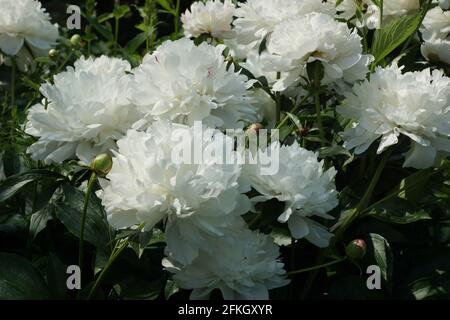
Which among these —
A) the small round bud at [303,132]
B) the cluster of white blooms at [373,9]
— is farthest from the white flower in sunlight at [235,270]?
the cluster of white blooms at [373,9]

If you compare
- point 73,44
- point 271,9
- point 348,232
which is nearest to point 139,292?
point 348,232

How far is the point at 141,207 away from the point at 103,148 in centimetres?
30

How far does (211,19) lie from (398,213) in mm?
706

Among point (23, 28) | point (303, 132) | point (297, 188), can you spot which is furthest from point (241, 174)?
point (23, 28)

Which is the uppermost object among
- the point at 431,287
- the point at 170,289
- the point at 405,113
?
the point at 405,113

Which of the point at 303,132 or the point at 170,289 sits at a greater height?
the point at 303,132

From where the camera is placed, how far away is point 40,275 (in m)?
1.27

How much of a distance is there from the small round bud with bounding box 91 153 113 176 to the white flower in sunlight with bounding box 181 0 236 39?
2.50ft

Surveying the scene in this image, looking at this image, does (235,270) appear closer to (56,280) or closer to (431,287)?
(56,280)

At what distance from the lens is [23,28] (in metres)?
1.91

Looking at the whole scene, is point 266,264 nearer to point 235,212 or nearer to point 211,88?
point 235,212

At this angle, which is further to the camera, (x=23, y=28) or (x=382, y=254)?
(x=23, y=28)

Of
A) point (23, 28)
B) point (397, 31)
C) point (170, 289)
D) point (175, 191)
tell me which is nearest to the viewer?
point (175, 191)

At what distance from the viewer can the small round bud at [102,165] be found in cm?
109
